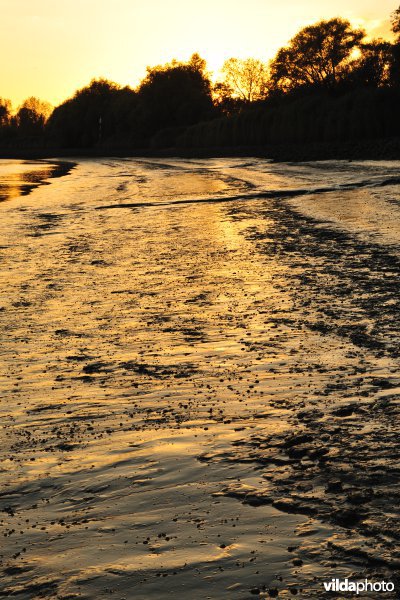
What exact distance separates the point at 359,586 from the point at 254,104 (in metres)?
84.5

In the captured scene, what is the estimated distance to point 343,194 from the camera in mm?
21953

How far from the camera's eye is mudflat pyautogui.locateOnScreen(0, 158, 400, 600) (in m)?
3.15

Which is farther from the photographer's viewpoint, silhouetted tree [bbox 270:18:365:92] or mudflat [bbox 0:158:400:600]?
silhouetted tree [bbox 270:18:365:92]

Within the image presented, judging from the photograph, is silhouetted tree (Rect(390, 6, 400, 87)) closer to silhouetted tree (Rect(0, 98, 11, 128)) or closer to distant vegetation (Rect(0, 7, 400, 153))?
distant vegetation (Rect(0, 7, 400, 153))

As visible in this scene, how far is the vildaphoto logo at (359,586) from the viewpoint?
2889mm

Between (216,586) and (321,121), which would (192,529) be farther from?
(321,121)

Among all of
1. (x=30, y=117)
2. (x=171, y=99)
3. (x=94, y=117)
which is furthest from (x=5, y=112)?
(x=171, y=99)

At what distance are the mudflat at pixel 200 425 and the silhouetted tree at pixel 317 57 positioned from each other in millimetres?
70286

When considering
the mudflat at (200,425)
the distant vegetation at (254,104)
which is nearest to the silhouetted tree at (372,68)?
the distant vegetation at (254,104)

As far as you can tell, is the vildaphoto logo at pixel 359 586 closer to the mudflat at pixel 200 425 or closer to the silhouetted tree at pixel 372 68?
the mudflat at pixel 200 425

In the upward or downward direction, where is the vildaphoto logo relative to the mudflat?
downward

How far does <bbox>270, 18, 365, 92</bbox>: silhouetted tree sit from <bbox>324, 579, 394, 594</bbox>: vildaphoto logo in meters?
76.6

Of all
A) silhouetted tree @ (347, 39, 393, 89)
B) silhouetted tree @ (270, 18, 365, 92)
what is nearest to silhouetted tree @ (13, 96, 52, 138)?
silhouetted tree @ (270, 18, 365, 92)

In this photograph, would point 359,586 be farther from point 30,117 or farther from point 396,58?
point 30,117
